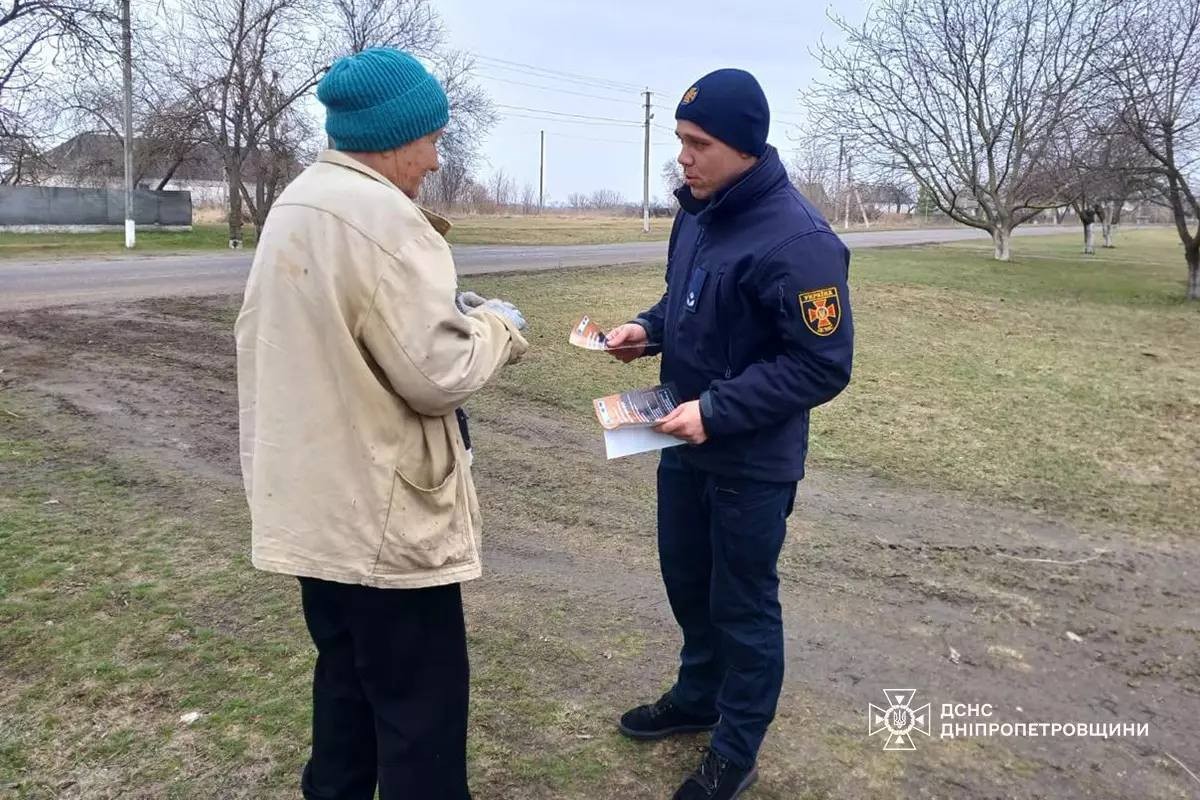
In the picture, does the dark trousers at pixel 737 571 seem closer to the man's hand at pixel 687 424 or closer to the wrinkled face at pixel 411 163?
the man's hand at pixel 687 424

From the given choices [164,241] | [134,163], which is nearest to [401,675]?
[164,241]

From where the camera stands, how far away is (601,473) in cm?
548

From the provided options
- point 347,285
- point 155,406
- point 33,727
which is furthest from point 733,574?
point 155,406

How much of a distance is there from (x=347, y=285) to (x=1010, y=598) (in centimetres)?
339

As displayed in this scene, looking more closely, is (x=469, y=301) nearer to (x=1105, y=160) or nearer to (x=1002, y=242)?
(x=1105, y=160)

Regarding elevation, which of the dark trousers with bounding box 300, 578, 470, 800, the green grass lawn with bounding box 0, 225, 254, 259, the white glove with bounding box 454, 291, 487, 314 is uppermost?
the green grass lawn with bounding box 0, 225, 254, 259

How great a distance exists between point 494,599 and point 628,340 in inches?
55.3

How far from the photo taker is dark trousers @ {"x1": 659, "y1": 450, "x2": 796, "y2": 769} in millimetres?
2498

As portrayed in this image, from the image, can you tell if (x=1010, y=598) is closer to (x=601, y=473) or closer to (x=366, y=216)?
(x=601, y=473)

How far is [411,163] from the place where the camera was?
196 cm

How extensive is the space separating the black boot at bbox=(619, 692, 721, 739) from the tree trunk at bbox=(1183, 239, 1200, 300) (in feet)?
58.6

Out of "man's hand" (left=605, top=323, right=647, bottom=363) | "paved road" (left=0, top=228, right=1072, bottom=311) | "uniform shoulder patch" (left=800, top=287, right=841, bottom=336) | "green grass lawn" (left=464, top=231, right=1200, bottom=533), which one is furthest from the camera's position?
"paved road" (left=0, top=228, right=1072, bottom=311)

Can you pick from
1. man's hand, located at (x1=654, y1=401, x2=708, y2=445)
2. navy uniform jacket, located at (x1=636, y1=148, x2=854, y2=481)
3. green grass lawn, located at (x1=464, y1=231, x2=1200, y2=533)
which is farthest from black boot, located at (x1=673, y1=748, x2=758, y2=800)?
green grass lawn, located at (x1=464, y1=231, x2=1200, y2=533)

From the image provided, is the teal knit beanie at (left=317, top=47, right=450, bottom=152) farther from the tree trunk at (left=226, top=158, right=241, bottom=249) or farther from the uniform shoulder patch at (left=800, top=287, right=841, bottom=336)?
the tree trunk at (left=226, top=158, right=241, bottom=249)
